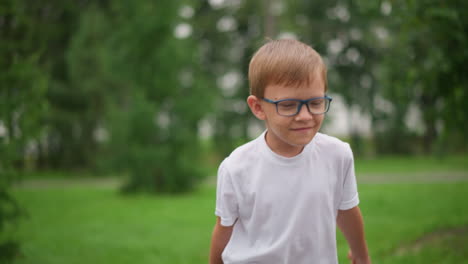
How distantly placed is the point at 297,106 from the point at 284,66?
0.18 metres

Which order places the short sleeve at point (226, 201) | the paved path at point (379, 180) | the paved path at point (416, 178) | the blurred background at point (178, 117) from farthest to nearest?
1. the paved path at point (379, 180)
2. the paved path at point (416, 178)
3. the blurred background at point (178, 117)
4. the short sleeve at point (226, 201)

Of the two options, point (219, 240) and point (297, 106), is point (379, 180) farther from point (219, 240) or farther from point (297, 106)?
point (297, 106)

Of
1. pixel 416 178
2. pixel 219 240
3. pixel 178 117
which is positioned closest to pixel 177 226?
pixel 178 117

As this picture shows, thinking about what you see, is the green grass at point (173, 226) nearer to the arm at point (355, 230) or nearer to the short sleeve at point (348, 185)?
the arm at point (355, 230)

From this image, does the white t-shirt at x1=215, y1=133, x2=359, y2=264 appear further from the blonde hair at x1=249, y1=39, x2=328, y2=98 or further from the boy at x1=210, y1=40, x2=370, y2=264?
the blonde hair at x1=249, y1=39, x2=328, y2=98

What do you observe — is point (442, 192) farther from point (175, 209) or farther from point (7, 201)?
point (7, 201)

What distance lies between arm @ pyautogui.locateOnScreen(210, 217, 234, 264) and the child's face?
496 mm

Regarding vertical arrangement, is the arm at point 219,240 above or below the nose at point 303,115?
below

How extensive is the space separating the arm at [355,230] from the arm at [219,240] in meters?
0.55

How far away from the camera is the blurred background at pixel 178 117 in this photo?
550 cm

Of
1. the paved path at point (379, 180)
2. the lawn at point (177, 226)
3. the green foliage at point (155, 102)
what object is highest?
the green foliage at point (155, 102)

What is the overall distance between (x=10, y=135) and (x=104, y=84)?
14538 millimetres

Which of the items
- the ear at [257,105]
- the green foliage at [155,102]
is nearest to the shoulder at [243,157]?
the ear at [257,105]

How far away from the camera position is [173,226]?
8977 mm
